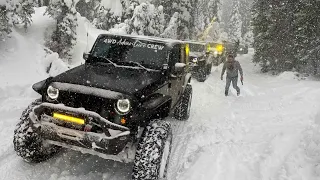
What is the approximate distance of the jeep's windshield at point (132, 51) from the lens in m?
5.86

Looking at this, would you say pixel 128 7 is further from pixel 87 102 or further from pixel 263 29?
pixel 87 102

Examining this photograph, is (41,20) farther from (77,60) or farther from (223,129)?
(223,129)

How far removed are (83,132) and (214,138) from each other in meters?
3.51

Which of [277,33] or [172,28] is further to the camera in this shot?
[172,28]

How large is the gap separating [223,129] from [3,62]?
24.7 ft

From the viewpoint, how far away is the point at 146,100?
4.58m

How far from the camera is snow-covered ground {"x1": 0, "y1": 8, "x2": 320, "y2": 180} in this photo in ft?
16.4

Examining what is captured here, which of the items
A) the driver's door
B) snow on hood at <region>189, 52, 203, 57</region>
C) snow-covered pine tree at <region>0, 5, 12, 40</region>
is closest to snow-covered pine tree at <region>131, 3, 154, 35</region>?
snow on hood at <region>189, 52, 203, 57</region>

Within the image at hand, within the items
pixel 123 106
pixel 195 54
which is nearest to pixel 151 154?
pixel 123 106

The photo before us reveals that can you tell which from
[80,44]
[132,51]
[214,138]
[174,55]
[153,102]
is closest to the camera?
[153,102]

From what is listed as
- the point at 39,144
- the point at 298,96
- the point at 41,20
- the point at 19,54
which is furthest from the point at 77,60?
the point at 39,144

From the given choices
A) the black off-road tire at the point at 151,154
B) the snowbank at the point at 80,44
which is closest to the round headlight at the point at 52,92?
the black off-road tire at the point at 151,154

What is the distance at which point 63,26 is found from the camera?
596 inches

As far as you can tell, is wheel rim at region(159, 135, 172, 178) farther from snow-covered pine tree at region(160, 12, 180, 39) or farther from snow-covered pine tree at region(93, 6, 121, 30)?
snow-covered pine tree at region(160, 12, 180, 39)
